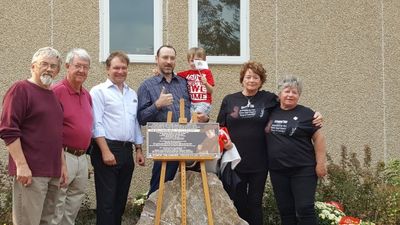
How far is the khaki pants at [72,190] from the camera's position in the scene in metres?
5.16

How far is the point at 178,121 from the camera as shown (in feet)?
19.3

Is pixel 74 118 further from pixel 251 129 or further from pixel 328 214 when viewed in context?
pixel 328 214

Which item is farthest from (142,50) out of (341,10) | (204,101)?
(341,10)

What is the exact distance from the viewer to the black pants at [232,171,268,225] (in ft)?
19.3

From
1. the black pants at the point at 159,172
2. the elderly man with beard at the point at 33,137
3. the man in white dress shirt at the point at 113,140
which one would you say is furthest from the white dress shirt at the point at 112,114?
the elderly man with beard at the point at 33,137

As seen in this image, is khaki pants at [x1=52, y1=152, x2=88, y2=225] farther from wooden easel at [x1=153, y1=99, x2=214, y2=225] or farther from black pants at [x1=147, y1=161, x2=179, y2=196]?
black pants at [x1=147, y1=161, x2=179, y2=196]

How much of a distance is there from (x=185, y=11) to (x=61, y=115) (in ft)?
11.9

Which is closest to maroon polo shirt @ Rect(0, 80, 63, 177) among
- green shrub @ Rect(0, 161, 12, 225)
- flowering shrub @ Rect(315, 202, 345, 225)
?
green shrub @ Rect(0, 161, 12, 225)

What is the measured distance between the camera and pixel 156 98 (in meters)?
5.88

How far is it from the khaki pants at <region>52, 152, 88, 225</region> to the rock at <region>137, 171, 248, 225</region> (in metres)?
0.74

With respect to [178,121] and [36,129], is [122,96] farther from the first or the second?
[36,129]

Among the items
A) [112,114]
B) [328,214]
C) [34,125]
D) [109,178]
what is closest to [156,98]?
[112,114]

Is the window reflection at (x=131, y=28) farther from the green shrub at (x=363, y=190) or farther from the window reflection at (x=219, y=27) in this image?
the green shrub at (x=363, y=190)

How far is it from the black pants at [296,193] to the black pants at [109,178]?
157 cm
